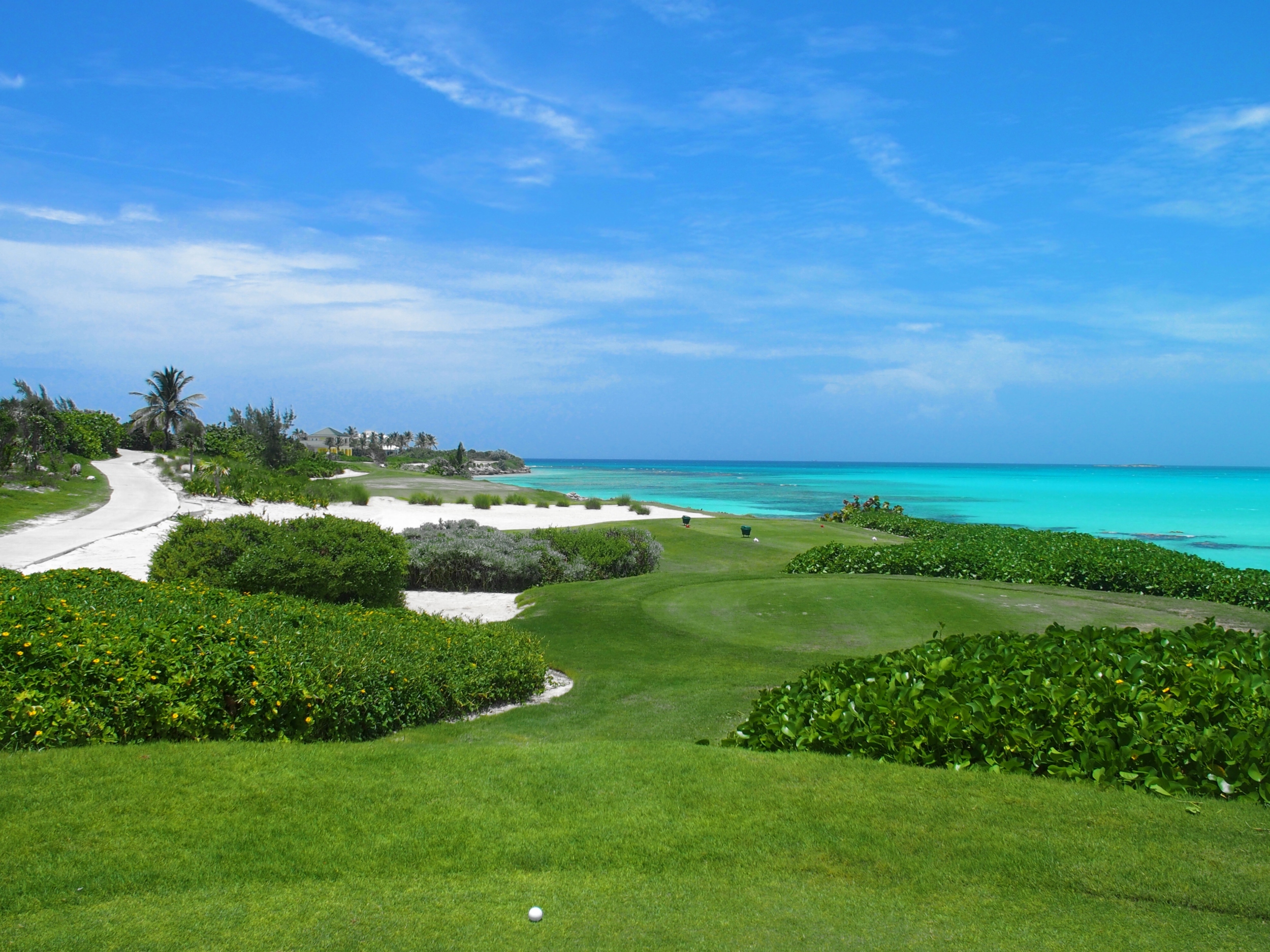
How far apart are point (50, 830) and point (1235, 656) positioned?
807 cm

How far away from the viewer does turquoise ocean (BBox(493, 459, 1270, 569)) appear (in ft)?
135

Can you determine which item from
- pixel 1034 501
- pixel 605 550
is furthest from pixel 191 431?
pixel 1034 501

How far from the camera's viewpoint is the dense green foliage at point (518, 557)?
16.7 metres

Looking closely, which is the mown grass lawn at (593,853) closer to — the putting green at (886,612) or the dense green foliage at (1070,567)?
the putting green at (886,612)

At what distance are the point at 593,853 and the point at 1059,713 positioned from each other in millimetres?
3338

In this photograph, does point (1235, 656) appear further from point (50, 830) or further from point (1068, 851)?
point (50, 830)

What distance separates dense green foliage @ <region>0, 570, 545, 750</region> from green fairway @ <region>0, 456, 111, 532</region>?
17.9 metres

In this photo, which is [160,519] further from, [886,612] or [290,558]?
[886,612]

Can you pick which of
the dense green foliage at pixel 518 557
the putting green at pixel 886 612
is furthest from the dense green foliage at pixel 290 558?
the putting green at pixel 886 612

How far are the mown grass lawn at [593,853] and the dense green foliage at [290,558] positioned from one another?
7029 mm

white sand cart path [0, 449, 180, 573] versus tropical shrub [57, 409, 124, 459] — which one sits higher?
tropical shrub [57, 409, 124, 459]

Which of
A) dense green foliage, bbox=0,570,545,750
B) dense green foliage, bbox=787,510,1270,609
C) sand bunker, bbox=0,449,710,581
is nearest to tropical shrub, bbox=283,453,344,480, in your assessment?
sand bunker, bbox=0,449,710,581

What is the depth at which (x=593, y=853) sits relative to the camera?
4328 mm

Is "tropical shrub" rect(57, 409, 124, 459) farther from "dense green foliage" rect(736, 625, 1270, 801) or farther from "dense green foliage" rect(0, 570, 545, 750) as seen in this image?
"dense green foliage" rect(736, 625, 1270, 801)
